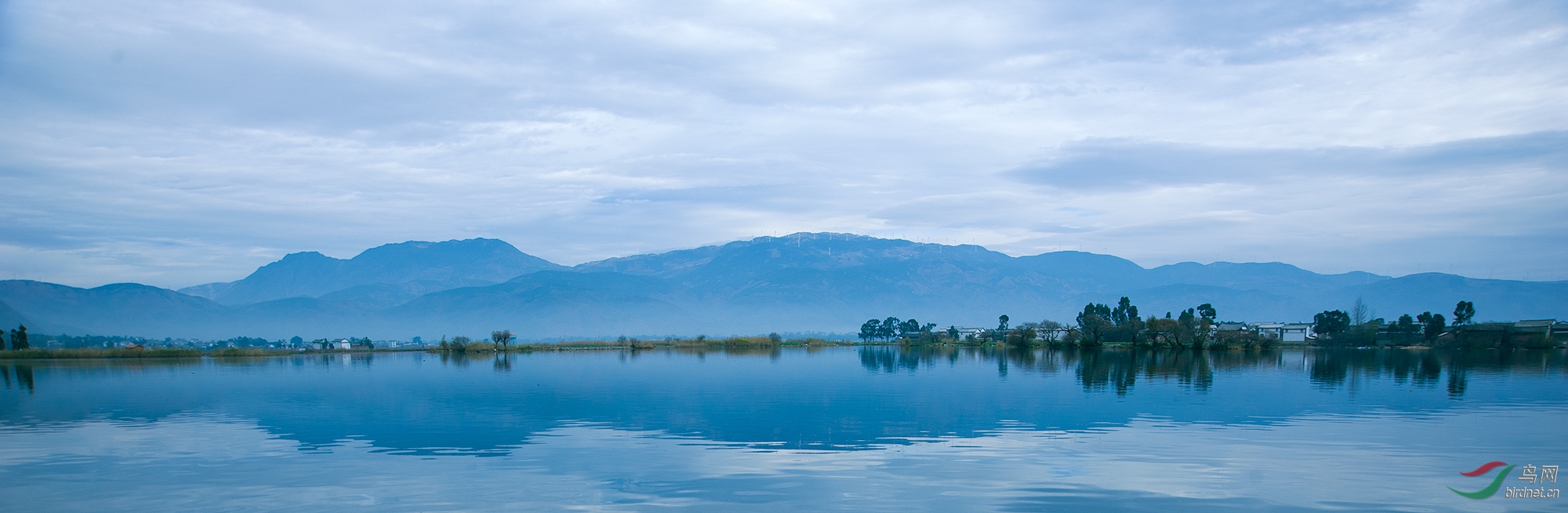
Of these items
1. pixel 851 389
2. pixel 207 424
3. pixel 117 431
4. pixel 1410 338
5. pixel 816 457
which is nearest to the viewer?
pixel 816 457

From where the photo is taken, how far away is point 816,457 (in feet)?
62.6

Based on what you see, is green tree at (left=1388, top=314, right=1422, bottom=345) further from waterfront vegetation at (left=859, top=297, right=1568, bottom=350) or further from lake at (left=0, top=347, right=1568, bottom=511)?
lake at (left=0, top=347, right=1568, bottom=511)

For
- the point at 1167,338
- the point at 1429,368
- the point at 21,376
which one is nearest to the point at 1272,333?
the point at 1167,338

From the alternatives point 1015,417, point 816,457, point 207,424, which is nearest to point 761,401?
point 1015,417

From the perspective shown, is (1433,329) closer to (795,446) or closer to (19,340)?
(795,446)

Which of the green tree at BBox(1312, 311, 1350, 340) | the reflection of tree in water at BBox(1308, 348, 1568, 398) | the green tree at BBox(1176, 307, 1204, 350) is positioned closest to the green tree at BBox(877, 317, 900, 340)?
the green tree at BBox(1312, 311, 1350, 340)

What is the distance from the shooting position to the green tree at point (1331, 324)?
4569 inches

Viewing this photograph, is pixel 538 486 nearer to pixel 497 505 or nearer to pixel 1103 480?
pixel 497 505

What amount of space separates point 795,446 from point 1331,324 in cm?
12538

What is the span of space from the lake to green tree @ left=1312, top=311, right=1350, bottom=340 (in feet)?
273

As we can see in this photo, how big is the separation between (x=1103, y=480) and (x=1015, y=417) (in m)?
10.1

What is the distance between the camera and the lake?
1533 cm

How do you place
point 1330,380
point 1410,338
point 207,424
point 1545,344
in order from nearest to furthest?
point 207,424 → point 1330,380 → point 1545,344 → point 1410,338

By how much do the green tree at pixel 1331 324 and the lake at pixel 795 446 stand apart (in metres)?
83.3
